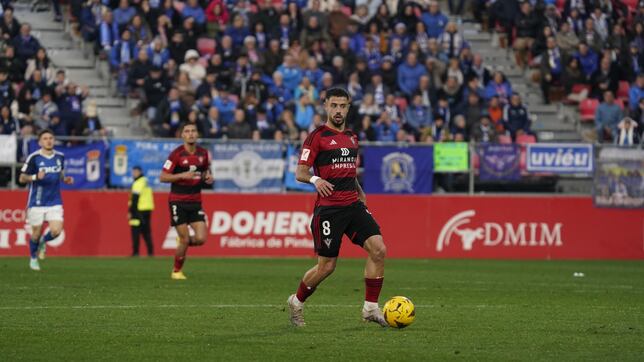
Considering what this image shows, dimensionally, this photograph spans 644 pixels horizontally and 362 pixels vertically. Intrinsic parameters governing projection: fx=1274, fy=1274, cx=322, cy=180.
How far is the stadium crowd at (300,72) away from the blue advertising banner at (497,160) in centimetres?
148

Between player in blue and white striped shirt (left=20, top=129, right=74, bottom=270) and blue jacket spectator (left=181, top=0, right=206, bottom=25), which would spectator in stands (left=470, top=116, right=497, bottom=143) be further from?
player in blue and white striped shirt (left=20, top=129, right=74, bottom=270)

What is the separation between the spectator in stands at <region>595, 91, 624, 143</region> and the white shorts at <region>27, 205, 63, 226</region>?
15980 millimetres

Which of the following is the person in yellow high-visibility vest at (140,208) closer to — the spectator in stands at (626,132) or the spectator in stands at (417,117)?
the spectator in stands at (417,117)

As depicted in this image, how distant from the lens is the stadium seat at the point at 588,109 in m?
35.8

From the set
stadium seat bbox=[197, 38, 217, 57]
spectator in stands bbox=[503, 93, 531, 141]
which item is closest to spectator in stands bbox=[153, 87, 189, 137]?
stadium seat bbox=[197, 38, 217, 57]

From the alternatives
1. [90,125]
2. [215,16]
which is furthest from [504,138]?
[90,125]

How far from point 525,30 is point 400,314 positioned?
84.5 ft

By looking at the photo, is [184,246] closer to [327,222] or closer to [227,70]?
[327,222]

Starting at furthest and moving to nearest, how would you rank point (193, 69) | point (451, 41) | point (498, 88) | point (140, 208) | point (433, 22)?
point (433, 22) → point (451, 41) → point (498, 88) → point (193, 69) → point (140, 208)

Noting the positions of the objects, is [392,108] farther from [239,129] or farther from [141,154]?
[141,154]

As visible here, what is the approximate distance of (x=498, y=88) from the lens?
34.8 meters

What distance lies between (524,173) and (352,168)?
1803 cm

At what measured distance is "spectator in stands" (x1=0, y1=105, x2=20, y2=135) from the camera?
28812 millimetres

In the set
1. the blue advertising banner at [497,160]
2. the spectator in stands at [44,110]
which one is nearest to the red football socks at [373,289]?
the blue advertising banner at [497,160]
